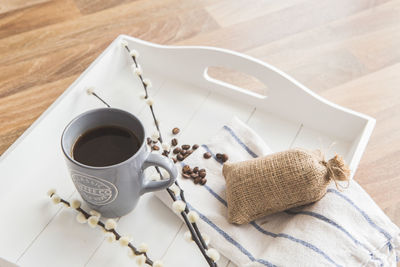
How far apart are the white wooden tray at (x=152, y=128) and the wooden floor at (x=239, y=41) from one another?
22 centimetres

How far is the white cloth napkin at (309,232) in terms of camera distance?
0.60m

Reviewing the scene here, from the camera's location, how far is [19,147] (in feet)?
2.35

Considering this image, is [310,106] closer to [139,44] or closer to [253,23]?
[139,44]

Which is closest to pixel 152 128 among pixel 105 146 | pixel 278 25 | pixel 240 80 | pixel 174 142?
pixel 174 142

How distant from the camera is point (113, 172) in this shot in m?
0.58

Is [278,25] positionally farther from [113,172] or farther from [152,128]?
[113,172]

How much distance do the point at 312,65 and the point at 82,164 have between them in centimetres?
73

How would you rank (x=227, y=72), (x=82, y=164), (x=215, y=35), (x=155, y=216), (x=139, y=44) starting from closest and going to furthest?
1. (x=82, y=164)
2. (x=155, y=216)
3. (x=139, y=44)
4. (x=227, y=72)
5. (x=215, y=35)

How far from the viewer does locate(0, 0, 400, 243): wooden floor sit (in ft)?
3.35

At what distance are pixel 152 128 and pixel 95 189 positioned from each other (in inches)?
8.7

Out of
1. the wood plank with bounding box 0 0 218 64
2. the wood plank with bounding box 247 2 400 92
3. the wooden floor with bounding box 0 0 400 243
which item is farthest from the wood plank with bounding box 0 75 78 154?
the wood plank with bounding box 247 2 400 92

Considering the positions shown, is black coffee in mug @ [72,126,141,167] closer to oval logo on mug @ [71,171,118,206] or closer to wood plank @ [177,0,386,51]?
oval logo on mug @ [71,171,118,206]

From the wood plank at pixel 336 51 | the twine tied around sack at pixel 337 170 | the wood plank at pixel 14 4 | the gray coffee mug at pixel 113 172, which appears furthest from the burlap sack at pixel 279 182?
the wood plank at pixel 14 4

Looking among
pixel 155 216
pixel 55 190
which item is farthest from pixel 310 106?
pixel 55 190
